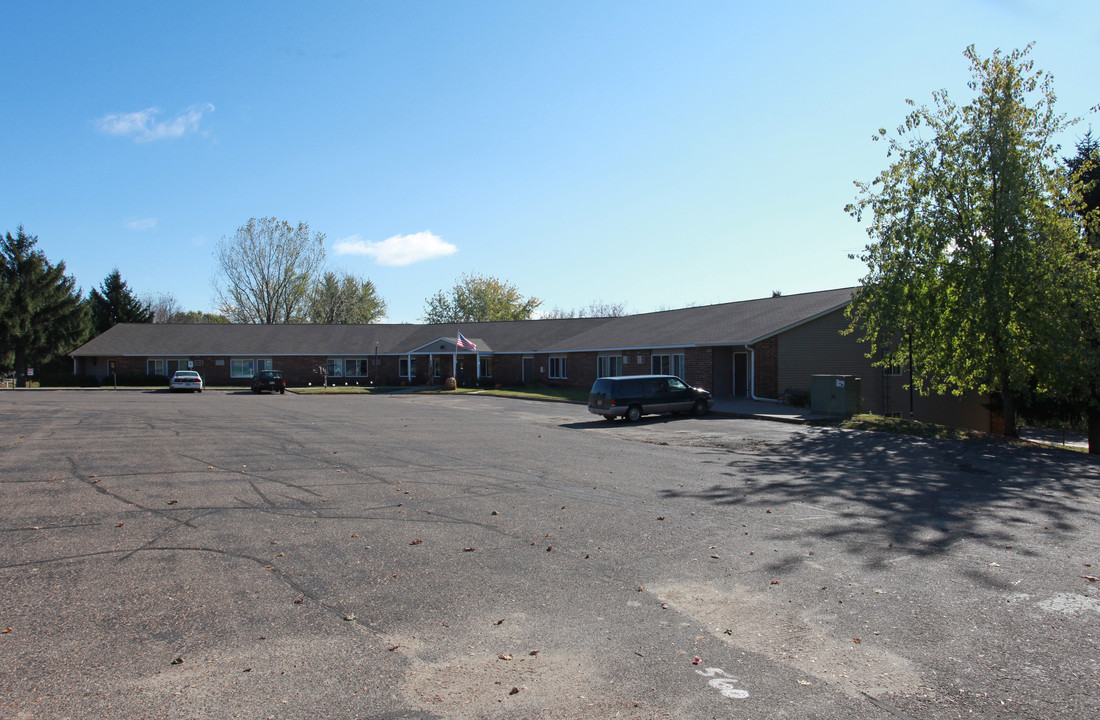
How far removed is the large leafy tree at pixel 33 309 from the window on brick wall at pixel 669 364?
4995cm

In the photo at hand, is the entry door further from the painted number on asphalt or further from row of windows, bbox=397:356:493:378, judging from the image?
the painted number on asphalt

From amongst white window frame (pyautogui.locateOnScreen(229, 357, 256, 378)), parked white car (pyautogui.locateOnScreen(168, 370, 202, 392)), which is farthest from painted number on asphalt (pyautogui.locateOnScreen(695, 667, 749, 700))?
white window frame (pyautogui.locateOnScreen(229, 357, 256, 378))

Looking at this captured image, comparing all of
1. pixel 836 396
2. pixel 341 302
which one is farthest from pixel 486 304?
pixel 836 396

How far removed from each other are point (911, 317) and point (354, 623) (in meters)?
→ 20.6

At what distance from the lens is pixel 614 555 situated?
695cm

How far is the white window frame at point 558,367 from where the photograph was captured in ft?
143

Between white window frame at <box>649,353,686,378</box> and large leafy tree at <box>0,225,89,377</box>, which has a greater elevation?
large leafy tree at <box>0,225,89,377</box>

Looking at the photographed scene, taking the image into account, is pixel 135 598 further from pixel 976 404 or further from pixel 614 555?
pixel 976 404

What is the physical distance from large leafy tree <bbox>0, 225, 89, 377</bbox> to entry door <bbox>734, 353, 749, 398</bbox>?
54075mm

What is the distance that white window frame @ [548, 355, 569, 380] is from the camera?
43.7m

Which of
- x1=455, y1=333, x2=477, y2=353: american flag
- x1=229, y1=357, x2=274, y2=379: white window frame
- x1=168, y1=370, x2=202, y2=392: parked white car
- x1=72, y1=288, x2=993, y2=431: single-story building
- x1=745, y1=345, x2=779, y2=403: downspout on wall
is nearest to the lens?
x1=745, y1=345, x2=779, y2=403: downspout on wall

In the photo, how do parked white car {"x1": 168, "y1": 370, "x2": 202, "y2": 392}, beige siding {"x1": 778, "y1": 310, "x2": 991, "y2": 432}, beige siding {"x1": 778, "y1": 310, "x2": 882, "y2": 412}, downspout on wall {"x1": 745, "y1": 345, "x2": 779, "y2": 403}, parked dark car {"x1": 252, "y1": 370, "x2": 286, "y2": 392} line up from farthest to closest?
parked dark car {"x1": 252, "y1": 370, "x2": 286, "y2": 392} < parked white car {"x1": 168, "y1": 370, "x2": 202, "y2": 392} < beige siding {"x1": 778, "y1": 310, "x2": 991, "y2": 432} < beige siding {"x1": 778, "y1": 310, "x2": 882, "y2": 412} < downspout on wall {"x1": 745, "y1": 345, "x2": 779, "y2": 403}

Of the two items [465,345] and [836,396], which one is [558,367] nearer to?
[465,345]

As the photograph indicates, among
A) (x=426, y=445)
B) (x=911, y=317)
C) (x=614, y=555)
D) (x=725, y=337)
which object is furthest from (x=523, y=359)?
(x=614, y=555)
